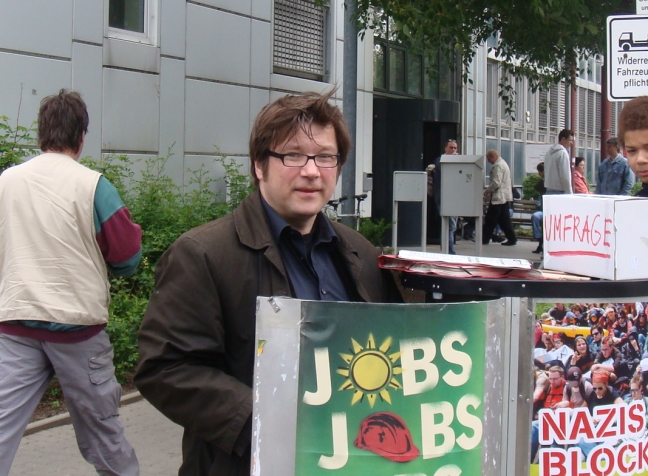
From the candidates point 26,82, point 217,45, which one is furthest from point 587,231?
point 217,45

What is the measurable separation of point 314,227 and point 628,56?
12.8 ft

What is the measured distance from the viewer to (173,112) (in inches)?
431

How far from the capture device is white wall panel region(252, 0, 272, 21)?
12391 millimetres

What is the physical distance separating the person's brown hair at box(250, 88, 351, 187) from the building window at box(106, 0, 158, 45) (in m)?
7.84

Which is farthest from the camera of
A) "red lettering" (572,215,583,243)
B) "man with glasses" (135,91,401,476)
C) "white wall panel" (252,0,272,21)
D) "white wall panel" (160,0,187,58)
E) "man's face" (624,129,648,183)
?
"white wall panel" (252,0,272,21)

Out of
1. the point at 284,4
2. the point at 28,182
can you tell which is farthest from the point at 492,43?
the point at 28,182

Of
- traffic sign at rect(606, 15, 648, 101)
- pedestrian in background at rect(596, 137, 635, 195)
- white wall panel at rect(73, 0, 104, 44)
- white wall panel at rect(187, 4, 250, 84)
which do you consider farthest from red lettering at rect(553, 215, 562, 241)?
pedestrian in background at rect(596, 137, 635, 195)

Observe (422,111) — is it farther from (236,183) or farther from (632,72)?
(632,72)

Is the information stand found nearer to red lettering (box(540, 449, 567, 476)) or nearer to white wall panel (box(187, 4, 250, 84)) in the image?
red lettering (box(540, 449, 567, 476))

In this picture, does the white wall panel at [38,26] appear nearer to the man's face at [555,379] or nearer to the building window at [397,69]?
the man's face at [555,379]

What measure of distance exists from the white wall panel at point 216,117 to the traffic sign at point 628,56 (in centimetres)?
635

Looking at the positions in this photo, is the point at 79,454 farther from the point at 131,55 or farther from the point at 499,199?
the point at 499,199

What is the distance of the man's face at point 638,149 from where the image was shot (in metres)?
3.58

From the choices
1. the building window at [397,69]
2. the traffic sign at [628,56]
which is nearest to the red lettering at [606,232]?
the traffic sign at [628,56]
